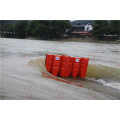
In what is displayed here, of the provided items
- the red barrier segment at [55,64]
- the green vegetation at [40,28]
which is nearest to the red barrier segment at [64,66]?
the red barrier segment at [55,64]

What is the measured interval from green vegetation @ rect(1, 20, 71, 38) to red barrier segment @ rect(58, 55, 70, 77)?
0.88 m

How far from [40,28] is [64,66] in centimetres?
133

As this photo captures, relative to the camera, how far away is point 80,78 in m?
4.86

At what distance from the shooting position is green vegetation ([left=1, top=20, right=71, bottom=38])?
365 cm

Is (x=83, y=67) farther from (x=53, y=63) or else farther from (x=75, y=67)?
(x=53, y=63)

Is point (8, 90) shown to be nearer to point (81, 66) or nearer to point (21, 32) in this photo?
point (21, 32)

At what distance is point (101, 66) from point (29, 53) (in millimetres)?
3268

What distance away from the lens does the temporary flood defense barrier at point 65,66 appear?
441 centimetres

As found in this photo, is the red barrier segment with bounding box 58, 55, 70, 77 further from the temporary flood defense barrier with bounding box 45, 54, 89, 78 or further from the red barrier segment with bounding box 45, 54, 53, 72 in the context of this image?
the red barrier segment with bounding box 45, 54, 53, 72

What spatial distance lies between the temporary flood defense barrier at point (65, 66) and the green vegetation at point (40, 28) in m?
0.80

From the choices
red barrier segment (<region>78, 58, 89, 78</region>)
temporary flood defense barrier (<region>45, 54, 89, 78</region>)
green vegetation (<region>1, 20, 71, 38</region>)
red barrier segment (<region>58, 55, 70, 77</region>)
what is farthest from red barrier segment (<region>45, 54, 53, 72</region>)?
red barrier segment (<region>78, 58, 89, 78</region>)

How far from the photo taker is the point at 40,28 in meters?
4.22
